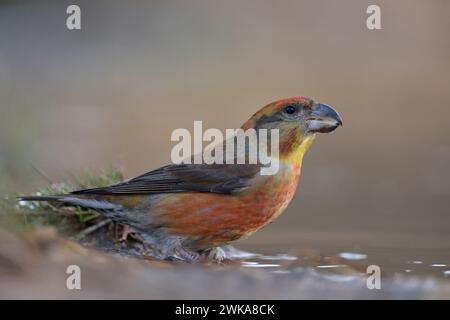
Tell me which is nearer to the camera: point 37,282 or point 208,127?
point 37,282

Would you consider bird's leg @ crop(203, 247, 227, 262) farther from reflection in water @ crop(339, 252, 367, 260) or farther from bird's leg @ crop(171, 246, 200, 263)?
reflection in water @ crop(339, 252, 367, 260)

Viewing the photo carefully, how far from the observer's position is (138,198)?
16.8ft

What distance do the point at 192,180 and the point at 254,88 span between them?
817cm

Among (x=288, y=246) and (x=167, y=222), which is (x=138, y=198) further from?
(x=288, y=246)

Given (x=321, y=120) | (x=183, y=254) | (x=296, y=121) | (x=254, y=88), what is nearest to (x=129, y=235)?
(x=183, y=254)

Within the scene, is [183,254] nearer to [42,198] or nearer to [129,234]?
[129,234]

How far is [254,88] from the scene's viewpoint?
13273mm

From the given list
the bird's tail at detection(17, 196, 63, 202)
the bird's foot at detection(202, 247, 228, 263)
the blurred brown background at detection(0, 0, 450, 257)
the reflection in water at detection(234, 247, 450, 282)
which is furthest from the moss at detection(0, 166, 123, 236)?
the blurred brown background at detection(0, 0, 450, 257)

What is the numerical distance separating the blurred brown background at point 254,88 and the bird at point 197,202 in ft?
5.27

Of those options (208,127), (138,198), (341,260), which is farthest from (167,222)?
(208,127)
